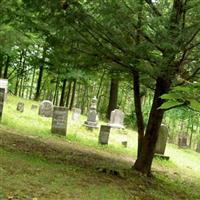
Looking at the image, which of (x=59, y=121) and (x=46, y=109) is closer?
(x=59, y=121)

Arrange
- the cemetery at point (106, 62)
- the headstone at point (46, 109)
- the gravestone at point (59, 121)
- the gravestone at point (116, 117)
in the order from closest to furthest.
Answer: the cemetery at point (106, 62) → the gravestone at point (59, 121) → the headstone at point (46, 109) → the gravestone at point (116, 117)

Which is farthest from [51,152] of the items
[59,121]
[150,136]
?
[59,121]

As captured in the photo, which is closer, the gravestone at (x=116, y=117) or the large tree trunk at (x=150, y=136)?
the large tree trunk at (x=150, y=136)

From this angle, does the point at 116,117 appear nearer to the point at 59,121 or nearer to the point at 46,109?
the point at 46,109

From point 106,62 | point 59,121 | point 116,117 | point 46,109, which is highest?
point 106,62

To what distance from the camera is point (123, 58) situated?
8.48m

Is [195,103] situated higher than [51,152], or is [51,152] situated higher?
[195,103]

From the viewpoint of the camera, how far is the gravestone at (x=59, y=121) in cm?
1517

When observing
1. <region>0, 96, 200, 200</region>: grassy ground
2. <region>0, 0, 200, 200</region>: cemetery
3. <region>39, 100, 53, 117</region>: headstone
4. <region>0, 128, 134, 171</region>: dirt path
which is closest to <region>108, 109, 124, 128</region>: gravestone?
<region>39, 100, 53, 117</region>: headstone

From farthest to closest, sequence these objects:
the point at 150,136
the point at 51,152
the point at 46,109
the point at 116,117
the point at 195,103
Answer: the point at 116,117, the point at 46,109, the point at 51,152, the point at 150,136, the point at 195,103

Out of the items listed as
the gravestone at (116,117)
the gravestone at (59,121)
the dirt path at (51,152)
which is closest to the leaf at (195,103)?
the dirt path at (51,152)

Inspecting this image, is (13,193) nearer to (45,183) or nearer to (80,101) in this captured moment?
(45,183)

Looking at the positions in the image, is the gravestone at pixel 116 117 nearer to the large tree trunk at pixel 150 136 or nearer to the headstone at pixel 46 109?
the headstone at pixel 46 109

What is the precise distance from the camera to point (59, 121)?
15.2 meters
